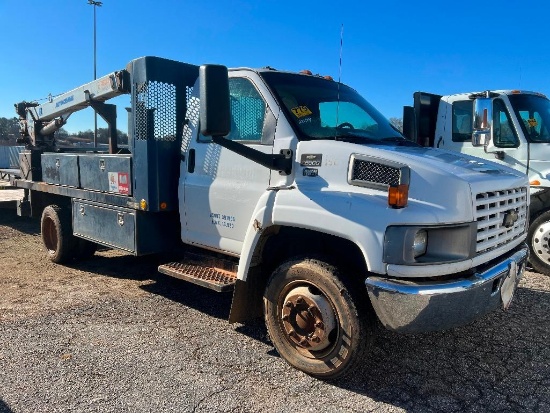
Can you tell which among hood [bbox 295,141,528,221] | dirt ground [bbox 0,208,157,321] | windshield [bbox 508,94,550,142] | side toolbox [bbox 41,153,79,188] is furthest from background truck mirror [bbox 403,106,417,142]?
side toolbox [bbox 41,153,79,188]

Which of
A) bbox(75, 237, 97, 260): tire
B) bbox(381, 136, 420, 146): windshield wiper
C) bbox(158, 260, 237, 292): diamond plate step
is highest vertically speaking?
bbox(381, 136, 420, 146): windshield wiper

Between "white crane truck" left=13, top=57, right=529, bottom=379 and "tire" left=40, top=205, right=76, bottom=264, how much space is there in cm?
135

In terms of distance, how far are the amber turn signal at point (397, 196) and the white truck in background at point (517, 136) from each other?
3.28 meters

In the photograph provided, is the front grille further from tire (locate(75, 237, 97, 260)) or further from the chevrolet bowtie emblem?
tire (locate(75, 237, 97, 260))

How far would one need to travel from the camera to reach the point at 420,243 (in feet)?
9.91

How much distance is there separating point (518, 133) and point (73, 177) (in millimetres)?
6048

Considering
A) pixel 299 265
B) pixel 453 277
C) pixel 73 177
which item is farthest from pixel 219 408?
pixel 73 177

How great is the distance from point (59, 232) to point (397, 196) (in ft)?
16.6

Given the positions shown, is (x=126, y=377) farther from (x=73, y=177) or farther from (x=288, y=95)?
(x=73, y=177)

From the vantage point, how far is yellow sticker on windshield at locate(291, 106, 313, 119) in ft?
12.7

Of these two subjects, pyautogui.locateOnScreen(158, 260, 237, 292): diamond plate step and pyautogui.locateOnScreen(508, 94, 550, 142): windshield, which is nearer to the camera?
pyautogui.locateOnScreen(158, 260, 237, 292): diamond plate step

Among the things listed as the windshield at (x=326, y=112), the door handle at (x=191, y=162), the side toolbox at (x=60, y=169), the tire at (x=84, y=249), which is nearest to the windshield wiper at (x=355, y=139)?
the windshield at (x=326, y=112)

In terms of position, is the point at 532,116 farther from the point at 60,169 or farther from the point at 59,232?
the point at 59,232

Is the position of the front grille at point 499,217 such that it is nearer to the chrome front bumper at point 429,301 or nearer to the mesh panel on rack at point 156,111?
the chrome front bumper at point 429,301
